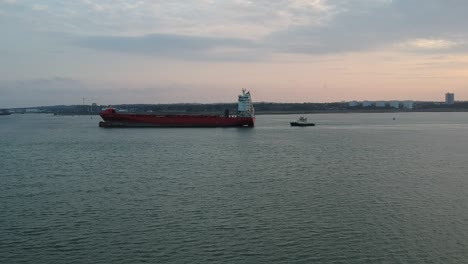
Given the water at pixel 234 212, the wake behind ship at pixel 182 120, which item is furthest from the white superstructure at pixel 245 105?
the water at pixel 234 212

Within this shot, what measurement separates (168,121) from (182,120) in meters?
2.27

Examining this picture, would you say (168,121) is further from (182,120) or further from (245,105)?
(245,105)

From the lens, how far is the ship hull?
261 ft

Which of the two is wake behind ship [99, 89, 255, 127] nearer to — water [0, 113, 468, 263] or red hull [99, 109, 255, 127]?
red hull [99, 109, 255, 127]

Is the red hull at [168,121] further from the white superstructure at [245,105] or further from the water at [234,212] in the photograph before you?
the water at [234,212]

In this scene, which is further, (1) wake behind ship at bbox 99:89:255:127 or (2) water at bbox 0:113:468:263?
(1) wake behind ship at bbox 99:89:255:127

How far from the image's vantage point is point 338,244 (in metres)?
14.4

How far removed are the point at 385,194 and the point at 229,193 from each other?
675 cm

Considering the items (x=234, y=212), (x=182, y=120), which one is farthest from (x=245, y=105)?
(x=234, y=212)

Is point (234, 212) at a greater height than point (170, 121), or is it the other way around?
point (170, 121)

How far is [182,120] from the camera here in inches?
3199

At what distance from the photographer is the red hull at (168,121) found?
79.7m

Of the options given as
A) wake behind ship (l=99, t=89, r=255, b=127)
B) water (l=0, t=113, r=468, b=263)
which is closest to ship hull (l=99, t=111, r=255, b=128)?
wake behind ship (l=99, t=89, r=255, b=127)

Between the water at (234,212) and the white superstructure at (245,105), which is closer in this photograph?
the water at (234,212)
